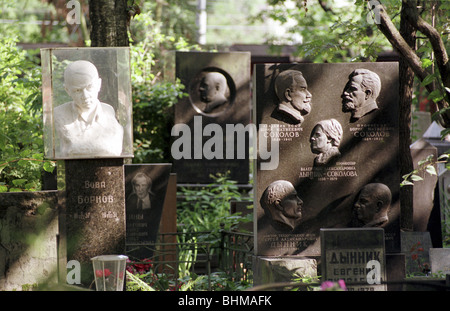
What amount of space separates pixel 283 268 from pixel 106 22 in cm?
390

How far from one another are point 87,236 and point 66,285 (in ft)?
1.90

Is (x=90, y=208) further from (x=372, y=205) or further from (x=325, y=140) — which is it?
(x=372, y=205)

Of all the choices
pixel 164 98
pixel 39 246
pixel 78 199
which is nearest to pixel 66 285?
pixel 39 246

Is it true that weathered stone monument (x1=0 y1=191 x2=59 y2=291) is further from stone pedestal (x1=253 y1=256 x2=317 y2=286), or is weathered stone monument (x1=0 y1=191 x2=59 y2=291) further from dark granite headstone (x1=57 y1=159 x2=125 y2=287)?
stone pedestal (x1=253 y1=256 x2=317 y2=286)

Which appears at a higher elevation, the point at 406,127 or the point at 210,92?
the point at 210,92

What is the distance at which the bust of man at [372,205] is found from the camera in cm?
748

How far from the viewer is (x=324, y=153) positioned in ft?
24.4

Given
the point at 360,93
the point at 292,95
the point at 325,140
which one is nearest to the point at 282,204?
the point at 325,140

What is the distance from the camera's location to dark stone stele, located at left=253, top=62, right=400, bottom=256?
290 inches

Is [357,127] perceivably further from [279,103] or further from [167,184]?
[167,184]

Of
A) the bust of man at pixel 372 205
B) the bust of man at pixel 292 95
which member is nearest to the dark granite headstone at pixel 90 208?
the bust of man at pixel 292 95

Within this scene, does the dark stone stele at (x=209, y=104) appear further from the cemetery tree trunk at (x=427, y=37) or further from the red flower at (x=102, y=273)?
the red flower at (x=102, y=273)

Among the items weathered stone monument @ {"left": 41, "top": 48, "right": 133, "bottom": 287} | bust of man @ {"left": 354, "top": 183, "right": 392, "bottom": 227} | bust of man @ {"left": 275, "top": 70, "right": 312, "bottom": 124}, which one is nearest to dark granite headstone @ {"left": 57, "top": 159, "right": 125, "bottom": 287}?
weathered stone monument @ {"left": 41, "top": 48, "right": 133, "bottom": 287}

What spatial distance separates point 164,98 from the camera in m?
12.8
